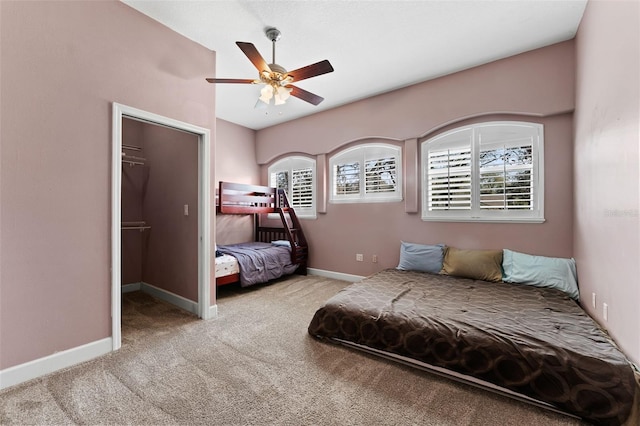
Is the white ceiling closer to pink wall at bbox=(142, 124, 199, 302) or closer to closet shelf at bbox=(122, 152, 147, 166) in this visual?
pink wall at bbox=(142, 124, 199, 302)

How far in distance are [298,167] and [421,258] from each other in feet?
9.78

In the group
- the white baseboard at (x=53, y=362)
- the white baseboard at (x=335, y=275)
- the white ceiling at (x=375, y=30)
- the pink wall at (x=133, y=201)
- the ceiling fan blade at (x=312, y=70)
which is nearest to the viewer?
the white baseboard at (x=53, y=362)

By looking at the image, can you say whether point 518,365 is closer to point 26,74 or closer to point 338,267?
point 338,267

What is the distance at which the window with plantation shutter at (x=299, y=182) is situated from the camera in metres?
5.32

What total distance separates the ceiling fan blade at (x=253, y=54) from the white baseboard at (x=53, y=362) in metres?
2.75

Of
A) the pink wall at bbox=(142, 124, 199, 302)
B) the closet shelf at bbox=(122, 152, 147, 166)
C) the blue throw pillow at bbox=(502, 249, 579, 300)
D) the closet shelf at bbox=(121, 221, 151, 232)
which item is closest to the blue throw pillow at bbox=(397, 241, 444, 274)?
the blue throw pillow at bbox=(502, 249, 579, 300)

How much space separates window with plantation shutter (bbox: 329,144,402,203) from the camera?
171 inches

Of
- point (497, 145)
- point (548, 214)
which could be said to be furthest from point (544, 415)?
point (497, 145)

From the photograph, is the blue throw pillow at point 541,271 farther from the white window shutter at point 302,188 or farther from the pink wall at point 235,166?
the pink wall at point 235,166

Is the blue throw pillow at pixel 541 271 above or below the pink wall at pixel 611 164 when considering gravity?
below

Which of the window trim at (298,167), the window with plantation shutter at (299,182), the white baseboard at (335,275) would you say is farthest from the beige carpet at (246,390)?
the window with plantation shutter at (299,182)

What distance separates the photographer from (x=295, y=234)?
526 cm

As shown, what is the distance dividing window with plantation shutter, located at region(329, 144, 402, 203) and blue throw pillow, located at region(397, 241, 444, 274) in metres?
0.82

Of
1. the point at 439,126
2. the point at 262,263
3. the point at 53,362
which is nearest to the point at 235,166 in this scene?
the point at 262,263
